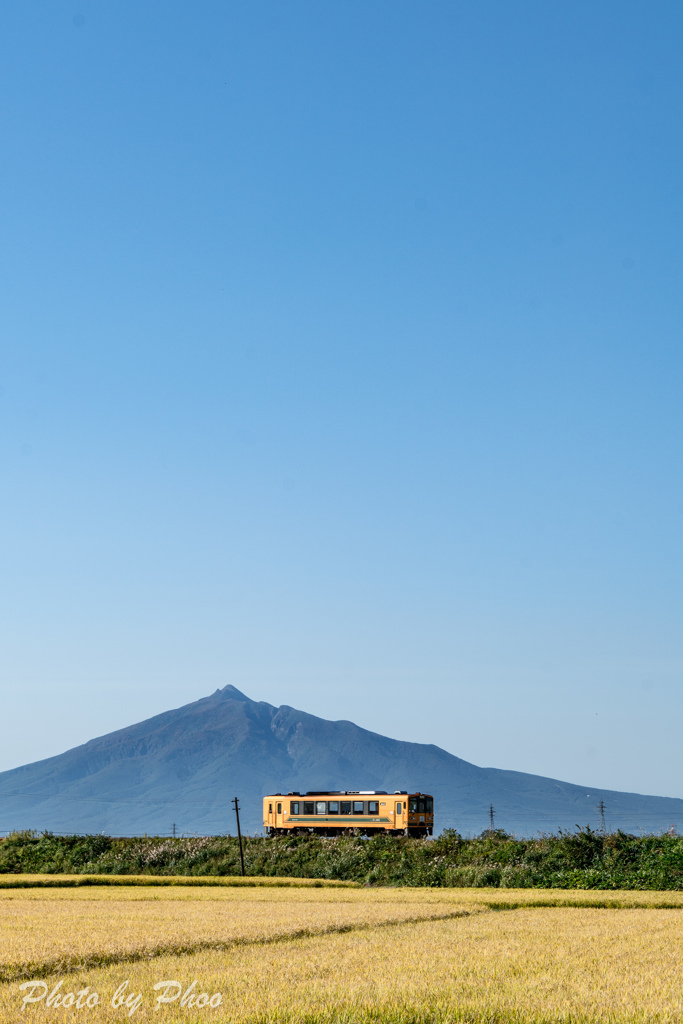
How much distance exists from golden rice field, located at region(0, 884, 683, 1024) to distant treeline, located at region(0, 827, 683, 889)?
11505mm

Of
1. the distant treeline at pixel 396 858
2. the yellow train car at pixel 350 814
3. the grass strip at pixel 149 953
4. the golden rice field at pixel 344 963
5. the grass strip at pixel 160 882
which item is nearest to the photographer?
the golden rice field at pixel 344 963

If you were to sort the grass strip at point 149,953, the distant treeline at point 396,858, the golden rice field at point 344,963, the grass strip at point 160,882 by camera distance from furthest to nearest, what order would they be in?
the grass strip at point 160,882
the distant treeline at point 396,858
the grass strip at point 149,953
the golden rice field at point 344,963

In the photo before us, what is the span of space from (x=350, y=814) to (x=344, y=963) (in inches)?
1865

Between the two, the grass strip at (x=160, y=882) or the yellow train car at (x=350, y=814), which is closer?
the grass strip at (x=160, y=882)

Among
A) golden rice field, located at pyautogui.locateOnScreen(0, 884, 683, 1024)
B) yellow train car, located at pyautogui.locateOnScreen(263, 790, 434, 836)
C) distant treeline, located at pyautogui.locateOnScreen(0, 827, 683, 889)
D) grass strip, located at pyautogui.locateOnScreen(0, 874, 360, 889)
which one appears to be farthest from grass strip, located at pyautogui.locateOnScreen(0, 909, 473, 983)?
yellow train car, located at pyautogui.locateOnScreen(263, 790, 434, 836)

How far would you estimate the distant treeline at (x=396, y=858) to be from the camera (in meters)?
42.8

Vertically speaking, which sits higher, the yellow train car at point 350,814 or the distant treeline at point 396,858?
the yellow train car at point 350,814

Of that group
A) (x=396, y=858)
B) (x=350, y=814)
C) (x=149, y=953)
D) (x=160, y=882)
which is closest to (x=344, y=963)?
(x=149, y=953)

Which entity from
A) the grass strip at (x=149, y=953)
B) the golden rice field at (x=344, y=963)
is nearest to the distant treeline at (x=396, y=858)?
the golden rice field at (x=344, y=963)

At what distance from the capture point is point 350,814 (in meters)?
63.5

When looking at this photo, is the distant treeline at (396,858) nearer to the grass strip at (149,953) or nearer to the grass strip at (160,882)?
the grass strip at (160,882)

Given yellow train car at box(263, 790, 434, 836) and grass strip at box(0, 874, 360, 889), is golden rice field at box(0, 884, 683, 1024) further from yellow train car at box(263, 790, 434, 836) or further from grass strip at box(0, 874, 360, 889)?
yellow train car at box(263, 790, 434, 836)

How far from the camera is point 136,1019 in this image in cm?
1271

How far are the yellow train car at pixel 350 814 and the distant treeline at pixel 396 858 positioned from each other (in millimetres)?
4366
